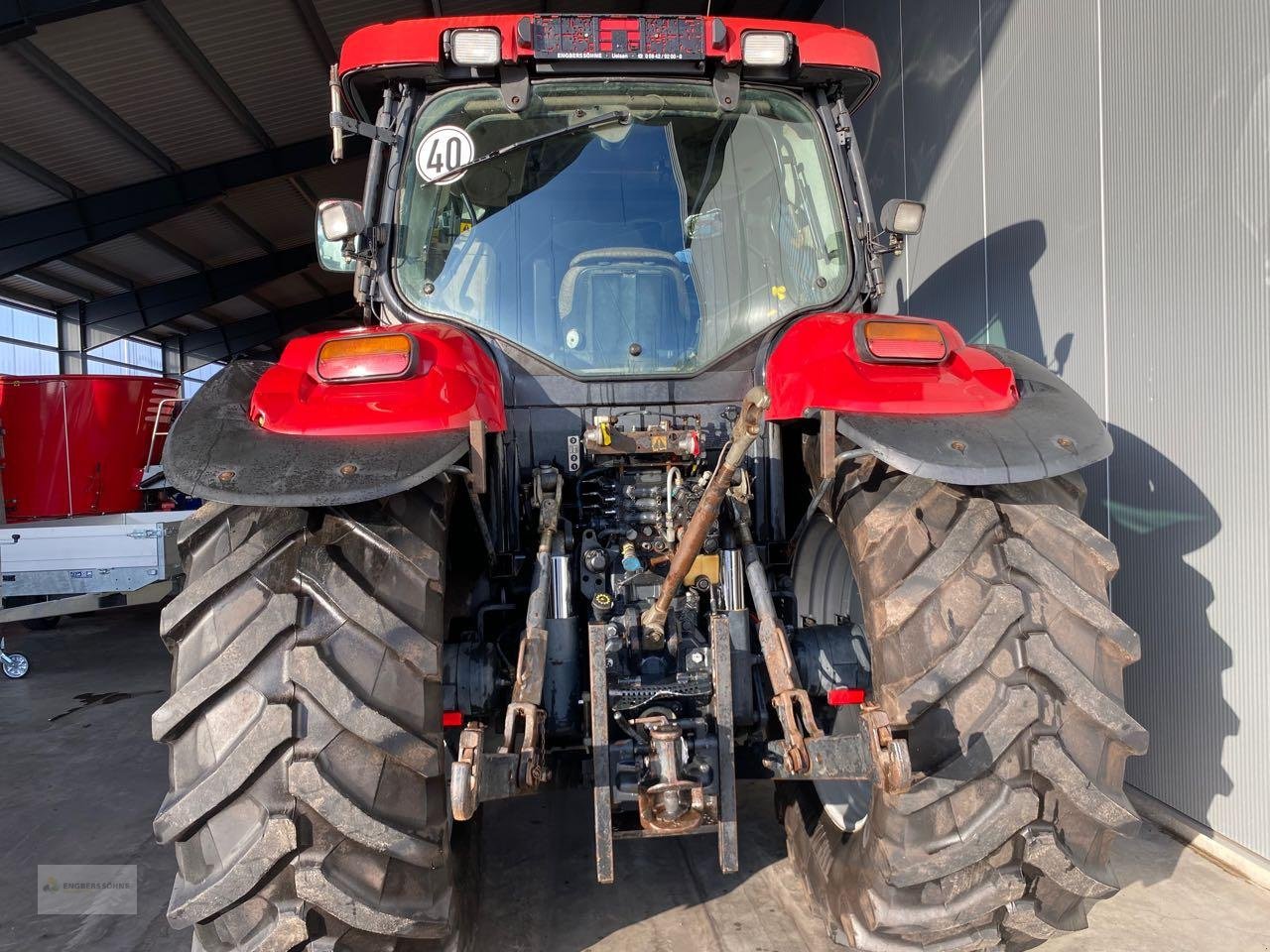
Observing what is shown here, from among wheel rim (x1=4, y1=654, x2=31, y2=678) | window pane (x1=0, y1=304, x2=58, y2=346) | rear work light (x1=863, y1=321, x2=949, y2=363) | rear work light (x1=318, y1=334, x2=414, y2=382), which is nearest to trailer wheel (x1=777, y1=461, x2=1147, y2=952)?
rear work light (x1=863, y1=321, x2=949, y2=363)

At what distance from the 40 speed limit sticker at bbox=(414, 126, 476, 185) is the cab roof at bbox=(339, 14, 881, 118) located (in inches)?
6.4

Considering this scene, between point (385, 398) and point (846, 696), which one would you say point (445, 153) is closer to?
point (385, 398)

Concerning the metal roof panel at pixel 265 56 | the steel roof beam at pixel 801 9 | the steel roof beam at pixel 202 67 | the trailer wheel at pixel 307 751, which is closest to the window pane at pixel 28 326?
the steel roof beam at pixel 202 67

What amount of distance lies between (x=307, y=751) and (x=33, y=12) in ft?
23.5

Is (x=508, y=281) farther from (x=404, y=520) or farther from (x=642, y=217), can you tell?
(x=404, y=520)

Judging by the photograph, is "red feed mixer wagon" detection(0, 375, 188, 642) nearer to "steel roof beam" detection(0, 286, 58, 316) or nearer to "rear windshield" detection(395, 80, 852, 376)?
"rear windshield" detection(395, 80, 852, 376)

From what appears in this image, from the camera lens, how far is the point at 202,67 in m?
8.34

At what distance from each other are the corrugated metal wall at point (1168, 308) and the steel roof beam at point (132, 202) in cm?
928

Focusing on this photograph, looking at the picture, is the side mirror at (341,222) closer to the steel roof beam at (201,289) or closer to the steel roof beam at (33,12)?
the steel roof beam at (33,12)

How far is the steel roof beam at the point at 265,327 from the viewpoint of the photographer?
2319 cm

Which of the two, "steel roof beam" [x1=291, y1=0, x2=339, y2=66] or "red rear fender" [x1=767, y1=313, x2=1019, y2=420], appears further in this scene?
"steel roof beam" [x1=291, y1=0, x2=339, y2=66]

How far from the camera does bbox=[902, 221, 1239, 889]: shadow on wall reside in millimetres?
2971

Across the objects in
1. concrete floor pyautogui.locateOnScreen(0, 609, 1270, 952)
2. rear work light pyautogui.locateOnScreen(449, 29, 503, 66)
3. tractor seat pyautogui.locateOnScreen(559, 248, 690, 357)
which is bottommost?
concrete floor pyautogui.locateOnScreen(0, 609, 1270, 952)

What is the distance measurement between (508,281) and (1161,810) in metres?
3.03
